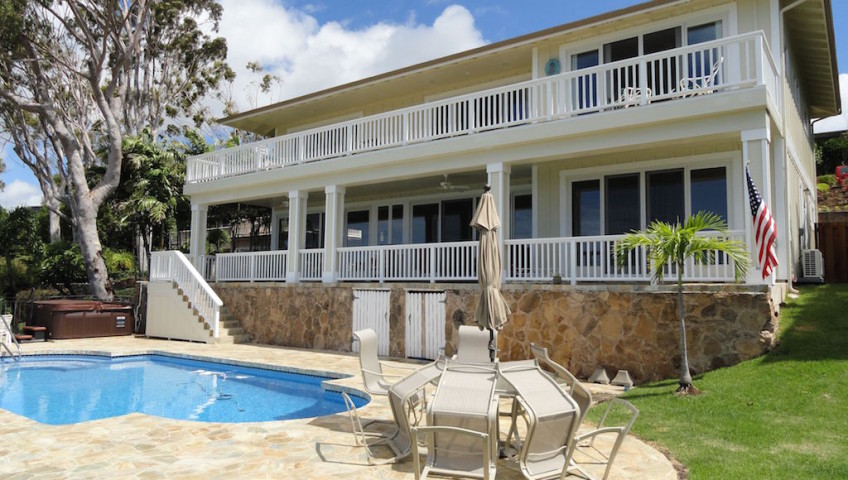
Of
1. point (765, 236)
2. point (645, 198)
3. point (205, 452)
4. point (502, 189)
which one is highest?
point (502, 189)

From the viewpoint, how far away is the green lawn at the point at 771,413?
5.32 meters

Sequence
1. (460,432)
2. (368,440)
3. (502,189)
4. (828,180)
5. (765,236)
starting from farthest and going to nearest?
(828,180), (502,189), (765,236), (368,440), (460,432)

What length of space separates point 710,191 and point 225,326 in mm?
13211

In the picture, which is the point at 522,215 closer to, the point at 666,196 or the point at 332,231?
the point at 666,196

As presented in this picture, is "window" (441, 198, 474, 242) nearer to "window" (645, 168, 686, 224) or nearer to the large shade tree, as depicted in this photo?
"window" (645, 168, 686, 224)

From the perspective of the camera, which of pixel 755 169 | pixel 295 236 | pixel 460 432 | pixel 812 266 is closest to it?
pixel 460 432

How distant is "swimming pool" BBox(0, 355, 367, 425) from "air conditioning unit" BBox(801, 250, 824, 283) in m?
12.1

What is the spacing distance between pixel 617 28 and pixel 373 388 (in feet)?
34.4

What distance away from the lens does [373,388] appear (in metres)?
6.96

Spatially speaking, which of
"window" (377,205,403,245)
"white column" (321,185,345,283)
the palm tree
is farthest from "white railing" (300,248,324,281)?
the palm tree

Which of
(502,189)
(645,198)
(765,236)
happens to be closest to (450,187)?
(502,189)

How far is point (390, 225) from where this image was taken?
60.6 ft

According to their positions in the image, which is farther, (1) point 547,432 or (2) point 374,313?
(2) point 374,313

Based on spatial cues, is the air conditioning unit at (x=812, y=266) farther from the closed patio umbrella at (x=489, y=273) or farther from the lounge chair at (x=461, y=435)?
the lounge chair at (x=461, y=435)
